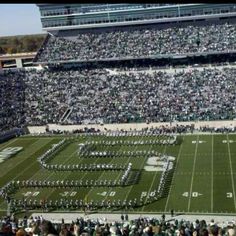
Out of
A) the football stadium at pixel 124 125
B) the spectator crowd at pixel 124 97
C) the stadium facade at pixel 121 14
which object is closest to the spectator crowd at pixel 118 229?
the football stadium at pixel 124 125

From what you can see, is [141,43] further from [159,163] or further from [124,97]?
[159,163]

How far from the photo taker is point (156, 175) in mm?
23797

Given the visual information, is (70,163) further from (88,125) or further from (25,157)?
(88,125)

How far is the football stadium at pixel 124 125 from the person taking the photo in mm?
19438

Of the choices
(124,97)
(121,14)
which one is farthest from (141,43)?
(124,97)

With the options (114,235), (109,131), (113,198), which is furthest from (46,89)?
(114,235)

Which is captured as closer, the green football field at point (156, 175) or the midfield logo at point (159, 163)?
the green football field at point (156, 175)

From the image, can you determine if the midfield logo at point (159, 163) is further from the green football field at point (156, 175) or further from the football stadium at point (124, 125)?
the green football field at point (156, 175)

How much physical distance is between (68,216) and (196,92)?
23576mm

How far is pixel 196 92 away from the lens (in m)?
40.4

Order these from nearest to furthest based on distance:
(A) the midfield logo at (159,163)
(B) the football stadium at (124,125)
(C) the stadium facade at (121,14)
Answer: (B) the football stadium at (124,125), (A) the midfield logo at (159,163), (C) the stadium facade at (121,14)

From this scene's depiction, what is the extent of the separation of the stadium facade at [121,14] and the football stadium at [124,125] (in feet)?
0.39

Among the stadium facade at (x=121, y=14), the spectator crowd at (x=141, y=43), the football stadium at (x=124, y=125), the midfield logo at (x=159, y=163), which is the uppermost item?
the stadium facade at (x=121, y=14)

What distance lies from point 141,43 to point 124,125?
17670 mm
